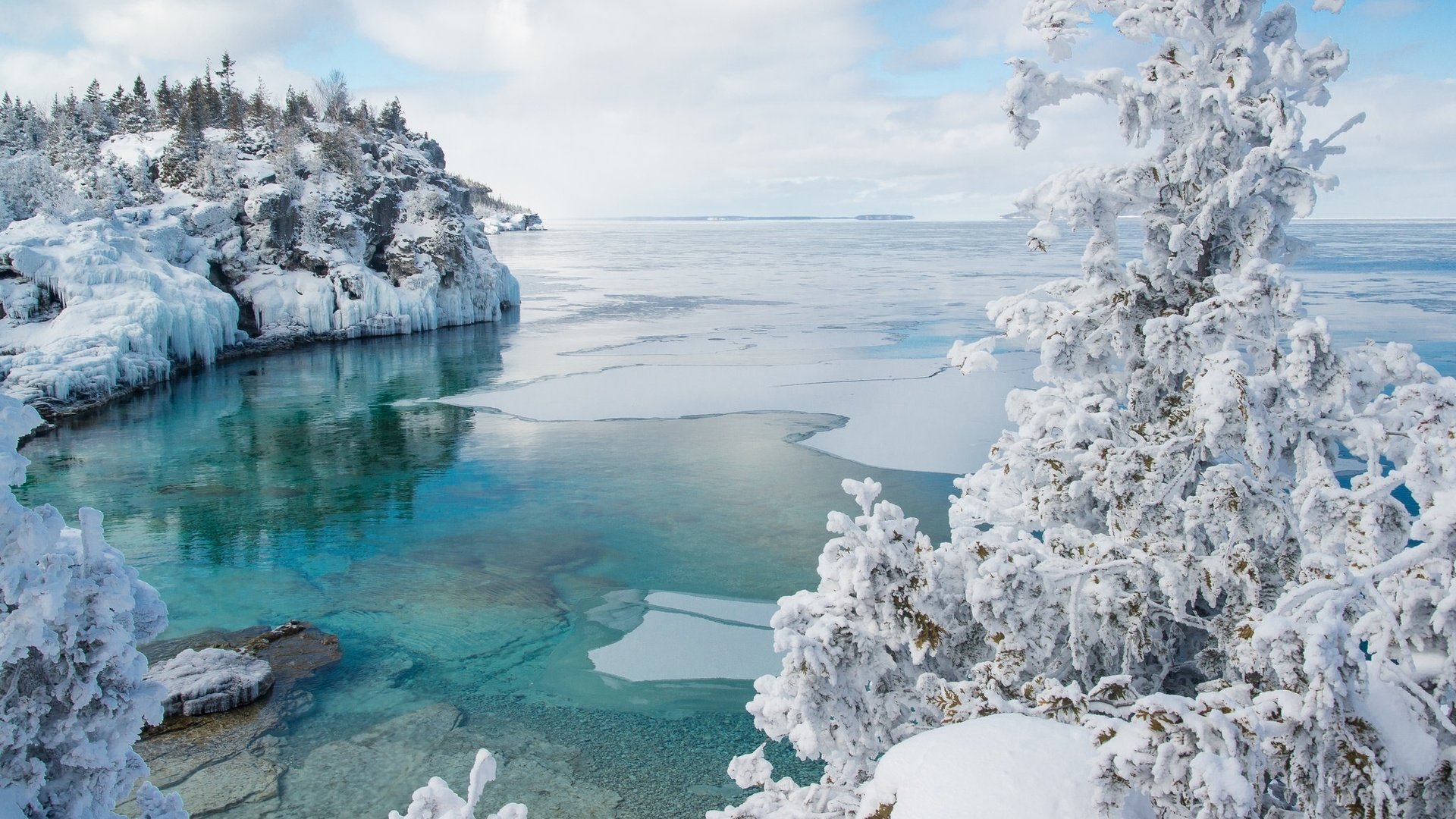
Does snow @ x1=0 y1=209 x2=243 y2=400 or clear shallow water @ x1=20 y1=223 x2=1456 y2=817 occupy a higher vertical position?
snow @ x1=0 y1=209 x2=243 y2=400

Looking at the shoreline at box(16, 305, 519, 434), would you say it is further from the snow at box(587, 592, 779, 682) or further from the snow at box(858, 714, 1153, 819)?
the snow at box(858, 714, 1153, 819)

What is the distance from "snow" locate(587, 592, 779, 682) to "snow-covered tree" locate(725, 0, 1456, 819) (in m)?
5.25

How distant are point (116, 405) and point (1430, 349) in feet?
115

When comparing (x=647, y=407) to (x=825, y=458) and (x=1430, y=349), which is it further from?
(x=1430, y=349)

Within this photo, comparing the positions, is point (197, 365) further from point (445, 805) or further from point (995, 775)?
point (995, 775)

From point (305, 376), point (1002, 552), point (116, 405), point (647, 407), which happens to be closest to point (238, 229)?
point (305, 376)

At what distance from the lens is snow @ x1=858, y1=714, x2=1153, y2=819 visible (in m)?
3.03

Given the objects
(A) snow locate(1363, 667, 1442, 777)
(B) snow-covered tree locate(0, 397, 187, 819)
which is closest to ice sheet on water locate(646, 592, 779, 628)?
(B) snow-covered tree locate(0, 397, 187, 819)

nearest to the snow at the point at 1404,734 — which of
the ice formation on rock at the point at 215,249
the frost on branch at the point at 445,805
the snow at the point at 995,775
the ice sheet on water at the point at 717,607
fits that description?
the snow at the point at 995,775

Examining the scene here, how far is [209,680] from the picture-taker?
971 cm

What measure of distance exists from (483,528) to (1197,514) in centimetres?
1228

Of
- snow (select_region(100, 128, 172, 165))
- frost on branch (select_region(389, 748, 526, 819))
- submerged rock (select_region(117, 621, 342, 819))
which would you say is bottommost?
submerged rock (select_region(117, 621, 342, 819))

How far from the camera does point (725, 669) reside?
1039 centimetres

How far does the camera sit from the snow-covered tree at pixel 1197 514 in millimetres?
3279
